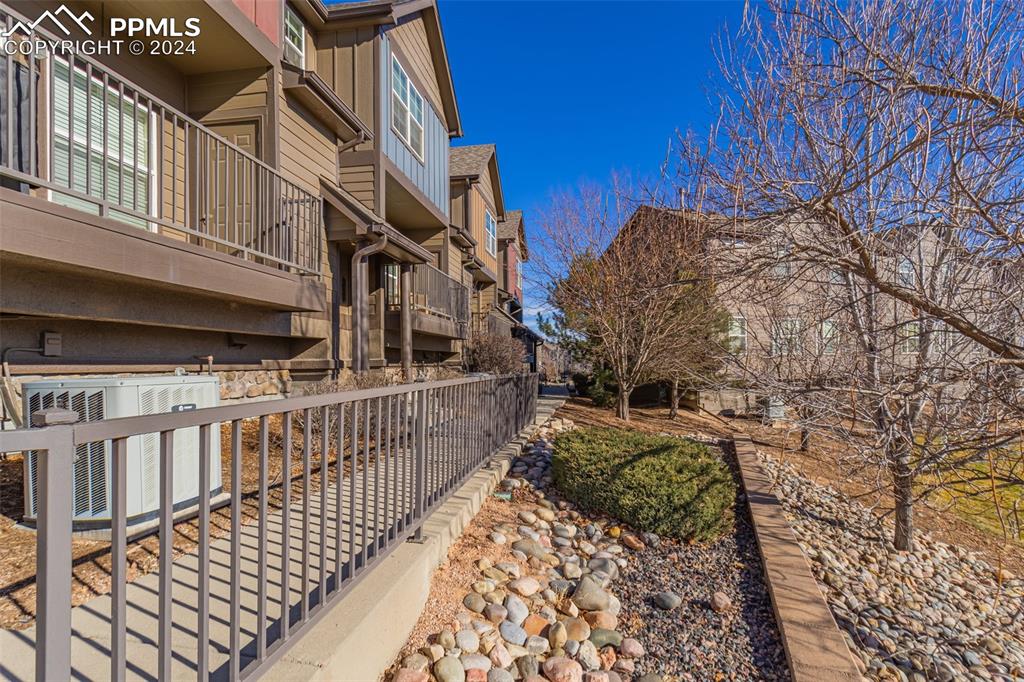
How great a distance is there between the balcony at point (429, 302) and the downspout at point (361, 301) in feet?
4.98

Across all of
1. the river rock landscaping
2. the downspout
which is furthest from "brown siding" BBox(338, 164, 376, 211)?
the river rock landscaping

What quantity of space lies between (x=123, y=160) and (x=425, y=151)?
7.76 metres

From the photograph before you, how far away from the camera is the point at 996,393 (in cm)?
318

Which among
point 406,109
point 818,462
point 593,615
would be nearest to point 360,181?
point 406,109

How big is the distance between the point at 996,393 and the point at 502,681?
3428 mm

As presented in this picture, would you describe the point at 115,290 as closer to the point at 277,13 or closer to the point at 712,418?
the point at 277,13

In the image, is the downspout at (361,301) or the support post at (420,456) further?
the downspout at (361,301)

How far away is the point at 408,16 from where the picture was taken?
10656mm

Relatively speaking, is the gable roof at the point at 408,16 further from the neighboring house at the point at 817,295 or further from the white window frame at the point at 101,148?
the neighboring house at the point at 817,295

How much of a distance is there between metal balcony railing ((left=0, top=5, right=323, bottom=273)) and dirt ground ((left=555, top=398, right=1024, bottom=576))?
5827 mm

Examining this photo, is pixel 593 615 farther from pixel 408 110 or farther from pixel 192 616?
pixel 408 110

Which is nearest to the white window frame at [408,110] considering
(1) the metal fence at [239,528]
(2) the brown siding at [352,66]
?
(2) the brown siding at [352,66]

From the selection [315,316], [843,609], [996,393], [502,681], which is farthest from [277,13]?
[843,609]

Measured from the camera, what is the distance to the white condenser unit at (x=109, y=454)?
115 inches
